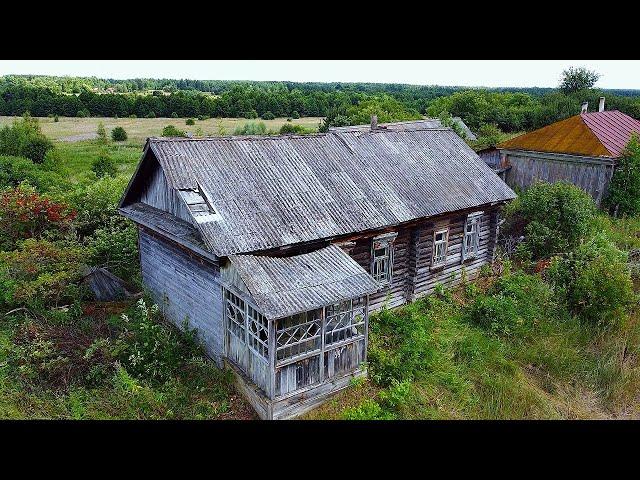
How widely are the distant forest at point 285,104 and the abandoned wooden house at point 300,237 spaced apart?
3031 centimetres

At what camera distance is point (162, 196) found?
12867mm

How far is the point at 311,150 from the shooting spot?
14.5 metres

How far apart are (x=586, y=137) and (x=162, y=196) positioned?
21.5 meters

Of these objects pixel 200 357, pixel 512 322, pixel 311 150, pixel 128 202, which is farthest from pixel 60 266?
pixel 512 322

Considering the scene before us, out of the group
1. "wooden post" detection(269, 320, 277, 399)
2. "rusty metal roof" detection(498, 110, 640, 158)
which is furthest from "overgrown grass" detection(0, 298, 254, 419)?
"rusty metal roof" detection(498, 110, 640, 158)

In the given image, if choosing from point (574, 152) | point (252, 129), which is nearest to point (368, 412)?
point (574, 152)

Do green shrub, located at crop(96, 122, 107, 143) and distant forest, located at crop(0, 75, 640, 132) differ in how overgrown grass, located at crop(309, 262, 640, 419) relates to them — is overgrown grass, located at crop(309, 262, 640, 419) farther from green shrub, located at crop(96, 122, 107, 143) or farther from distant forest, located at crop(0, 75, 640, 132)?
green shrub, located at crop(96, 122, 107, 143)

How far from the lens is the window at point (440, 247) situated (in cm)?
1493

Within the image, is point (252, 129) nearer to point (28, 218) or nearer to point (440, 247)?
point (28, 218)

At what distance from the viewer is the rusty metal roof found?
2302 centimetres

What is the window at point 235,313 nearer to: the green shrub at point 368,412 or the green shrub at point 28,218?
the green shrub at point 368,412

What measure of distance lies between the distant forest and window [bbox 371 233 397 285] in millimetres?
32795
